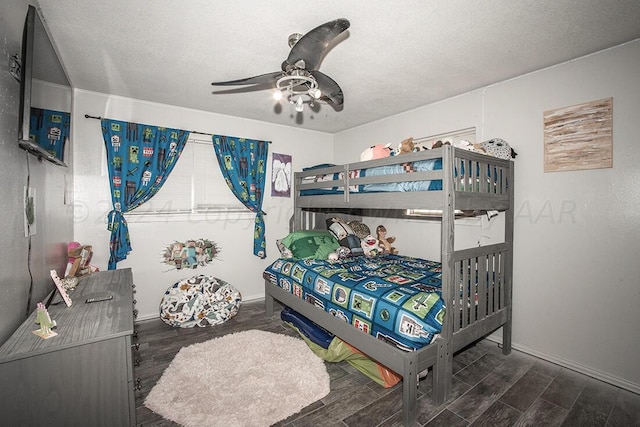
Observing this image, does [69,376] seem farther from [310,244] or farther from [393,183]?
[310,244]

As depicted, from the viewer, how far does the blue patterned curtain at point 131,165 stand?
3236mm

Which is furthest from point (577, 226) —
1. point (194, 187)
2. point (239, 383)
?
point (194, 187)

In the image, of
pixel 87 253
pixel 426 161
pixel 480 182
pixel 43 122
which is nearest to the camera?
pixel 43 122

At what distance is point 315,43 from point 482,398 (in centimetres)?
270

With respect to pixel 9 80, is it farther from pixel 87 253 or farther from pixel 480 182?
pixel 480 182

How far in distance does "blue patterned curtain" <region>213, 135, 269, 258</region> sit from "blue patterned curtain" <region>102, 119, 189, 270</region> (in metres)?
0.61

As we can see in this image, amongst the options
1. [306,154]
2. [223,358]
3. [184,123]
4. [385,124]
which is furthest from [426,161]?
[184,123]

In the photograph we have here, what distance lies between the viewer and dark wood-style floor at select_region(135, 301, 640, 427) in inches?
73.8

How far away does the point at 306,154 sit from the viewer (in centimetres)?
476

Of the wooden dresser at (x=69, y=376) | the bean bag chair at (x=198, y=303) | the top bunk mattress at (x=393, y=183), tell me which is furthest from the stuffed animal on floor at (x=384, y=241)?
the wooden dresser at (x=69, y=376)

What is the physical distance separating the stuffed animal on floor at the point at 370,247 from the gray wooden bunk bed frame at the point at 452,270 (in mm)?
944

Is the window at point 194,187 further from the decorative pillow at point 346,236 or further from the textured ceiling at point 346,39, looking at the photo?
the decorative pillow at point 346,236

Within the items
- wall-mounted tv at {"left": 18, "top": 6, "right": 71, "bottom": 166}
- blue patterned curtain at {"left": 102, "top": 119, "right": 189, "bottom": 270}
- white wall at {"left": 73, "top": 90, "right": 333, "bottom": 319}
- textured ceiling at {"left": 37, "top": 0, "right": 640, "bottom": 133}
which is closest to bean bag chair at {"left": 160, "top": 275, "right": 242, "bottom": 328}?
white wall at {"left": 73, "top": 90, "right": 333, "bottom": 319}

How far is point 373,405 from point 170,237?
9.90 ft
